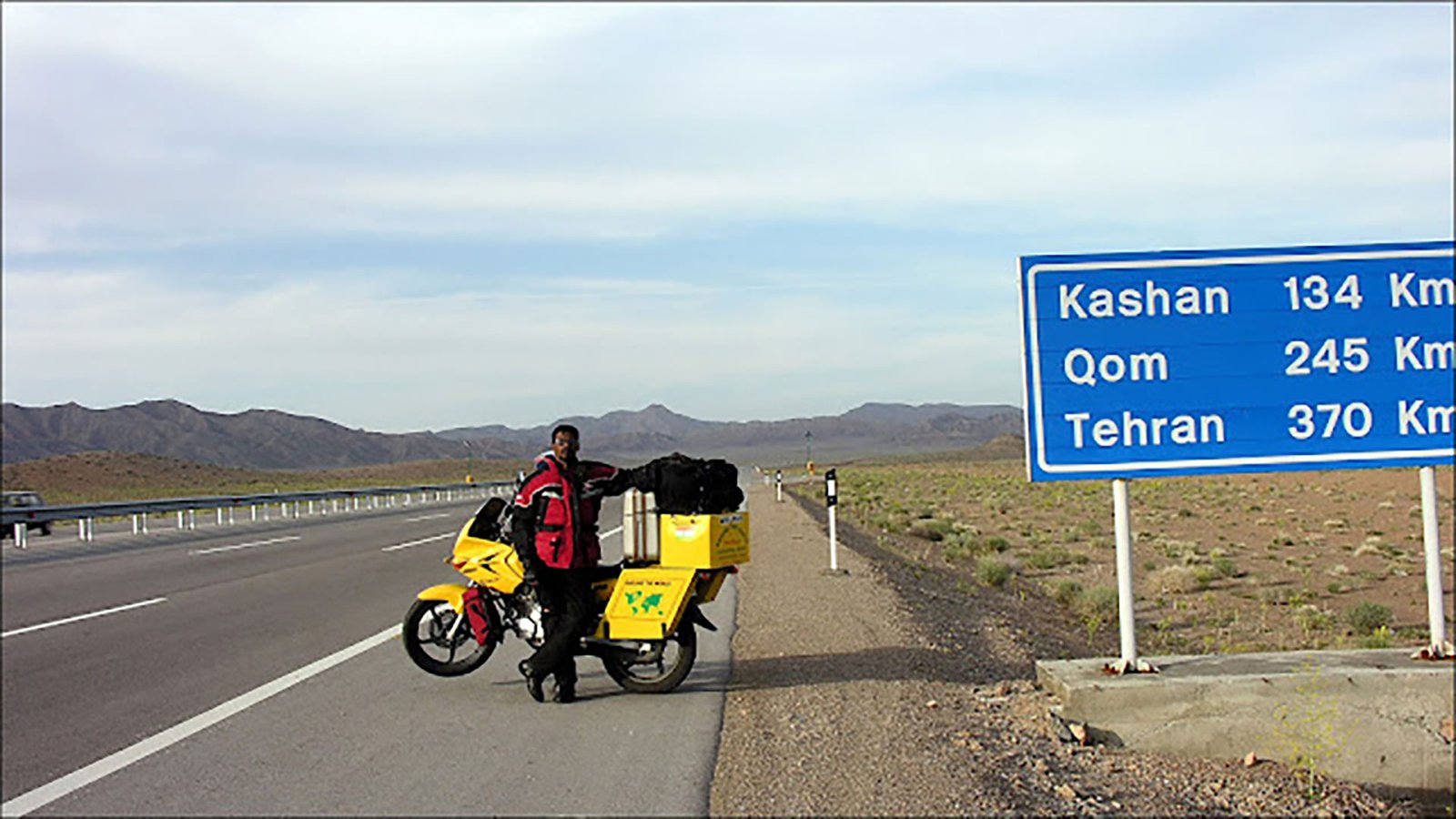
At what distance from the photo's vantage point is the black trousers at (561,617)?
27.0ft

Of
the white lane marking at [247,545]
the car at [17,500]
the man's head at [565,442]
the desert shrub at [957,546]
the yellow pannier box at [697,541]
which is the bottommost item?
the desert shrub at [957,546]

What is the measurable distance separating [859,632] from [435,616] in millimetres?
4345

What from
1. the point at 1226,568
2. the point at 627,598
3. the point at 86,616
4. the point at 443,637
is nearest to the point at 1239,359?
the point at 627,598

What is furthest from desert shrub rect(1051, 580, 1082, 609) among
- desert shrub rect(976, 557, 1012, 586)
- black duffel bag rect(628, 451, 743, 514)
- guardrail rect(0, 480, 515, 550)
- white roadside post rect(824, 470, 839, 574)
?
black duffel bag rect(628, 451, 743, 514)

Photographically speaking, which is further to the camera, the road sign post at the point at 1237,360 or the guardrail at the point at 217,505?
the guardrail at the point at 217,505

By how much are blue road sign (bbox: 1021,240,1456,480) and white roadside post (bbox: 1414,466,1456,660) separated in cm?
21

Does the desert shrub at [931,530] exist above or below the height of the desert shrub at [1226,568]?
above

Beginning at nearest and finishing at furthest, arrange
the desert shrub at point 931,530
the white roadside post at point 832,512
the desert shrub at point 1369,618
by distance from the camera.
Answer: the desert shrub at point 1369,618 < the white roadside post at point 832,512 < the desert shrub at point 931,530

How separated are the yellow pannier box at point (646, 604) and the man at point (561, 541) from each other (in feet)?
0.72

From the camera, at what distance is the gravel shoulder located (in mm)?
6223

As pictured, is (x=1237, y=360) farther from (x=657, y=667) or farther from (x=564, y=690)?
(x=564, y=690)

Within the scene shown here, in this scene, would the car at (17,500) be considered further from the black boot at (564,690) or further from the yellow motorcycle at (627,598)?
the black boot at (564,690)

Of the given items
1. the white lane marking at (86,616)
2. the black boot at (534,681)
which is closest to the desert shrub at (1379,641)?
the black boot at (534,681)

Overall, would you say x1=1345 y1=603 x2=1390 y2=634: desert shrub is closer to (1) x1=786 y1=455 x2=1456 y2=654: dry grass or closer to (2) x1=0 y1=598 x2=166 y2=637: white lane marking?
(1) x1=786 y1=455 x2=1456 y2=654: dry grass
